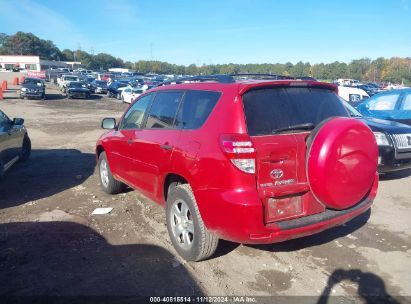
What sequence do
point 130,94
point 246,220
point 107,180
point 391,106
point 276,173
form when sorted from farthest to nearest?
point 130,94 < point 391,106 < point 107,180 < point 276,173 < point 246,220

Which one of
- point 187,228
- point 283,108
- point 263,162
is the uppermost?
point 283,108

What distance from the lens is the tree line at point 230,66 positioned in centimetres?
10169

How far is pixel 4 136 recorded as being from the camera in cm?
680

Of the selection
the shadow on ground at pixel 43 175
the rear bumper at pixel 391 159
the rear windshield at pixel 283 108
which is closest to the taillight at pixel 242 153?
the rear windshield at pixel 283 108

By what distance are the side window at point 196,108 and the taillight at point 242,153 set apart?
52 centimetres

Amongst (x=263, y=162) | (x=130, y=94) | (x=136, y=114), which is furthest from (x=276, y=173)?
(x=130, y=94)

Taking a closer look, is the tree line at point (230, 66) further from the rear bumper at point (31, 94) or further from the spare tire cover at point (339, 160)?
the spare tire cover at point (339, 160)

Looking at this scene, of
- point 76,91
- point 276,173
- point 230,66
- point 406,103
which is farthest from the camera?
point 230,66

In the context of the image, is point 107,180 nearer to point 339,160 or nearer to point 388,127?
point 339,160

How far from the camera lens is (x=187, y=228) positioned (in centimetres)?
383

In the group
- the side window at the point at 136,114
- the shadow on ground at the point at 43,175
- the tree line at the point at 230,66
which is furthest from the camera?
the tree line at the point at 230,66

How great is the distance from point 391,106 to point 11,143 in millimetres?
9194

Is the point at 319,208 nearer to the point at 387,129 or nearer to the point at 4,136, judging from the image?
the point at 387,129

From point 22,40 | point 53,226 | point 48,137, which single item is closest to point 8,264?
point 53,226
